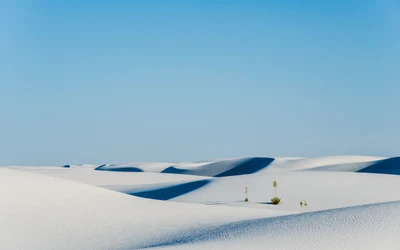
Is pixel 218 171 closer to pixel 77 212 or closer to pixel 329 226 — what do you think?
pixel 77 212

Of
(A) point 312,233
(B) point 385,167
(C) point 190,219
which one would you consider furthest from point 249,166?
Result: (A) point 312,233

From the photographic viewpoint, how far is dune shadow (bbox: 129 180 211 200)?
104 ft

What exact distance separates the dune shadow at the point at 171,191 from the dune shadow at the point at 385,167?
74.5 ft

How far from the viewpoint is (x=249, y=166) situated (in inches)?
2768

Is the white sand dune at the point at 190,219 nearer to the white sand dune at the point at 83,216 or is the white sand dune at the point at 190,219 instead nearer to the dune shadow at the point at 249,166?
the white sand dune at the point at 83,216

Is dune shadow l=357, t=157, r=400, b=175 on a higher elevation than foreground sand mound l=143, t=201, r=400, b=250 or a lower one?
higher

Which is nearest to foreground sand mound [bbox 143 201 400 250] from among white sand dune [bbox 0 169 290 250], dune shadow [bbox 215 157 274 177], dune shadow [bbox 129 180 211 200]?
white sand dune [bbox 0 169 290 250]

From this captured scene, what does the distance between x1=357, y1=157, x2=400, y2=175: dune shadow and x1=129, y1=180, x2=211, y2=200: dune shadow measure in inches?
894

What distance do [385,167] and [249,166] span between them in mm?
21678

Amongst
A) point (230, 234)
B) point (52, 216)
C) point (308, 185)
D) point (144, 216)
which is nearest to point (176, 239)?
point (230, 234)

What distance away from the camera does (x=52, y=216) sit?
15172 millimetres

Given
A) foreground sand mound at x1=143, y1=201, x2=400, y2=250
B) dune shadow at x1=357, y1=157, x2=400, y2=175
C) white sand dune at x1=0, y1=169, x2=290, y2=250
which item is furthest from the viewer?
dune shadow at x1=357, y1=157, x2=400, y2=175

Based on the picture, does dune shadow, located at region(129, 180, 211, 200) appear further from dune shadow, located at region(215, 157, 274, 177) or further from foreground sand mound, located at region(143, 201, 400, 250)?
dune shadow, located at region(215, 157, 274, 177)

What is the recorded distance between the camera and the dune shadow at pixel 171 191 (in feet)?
104
